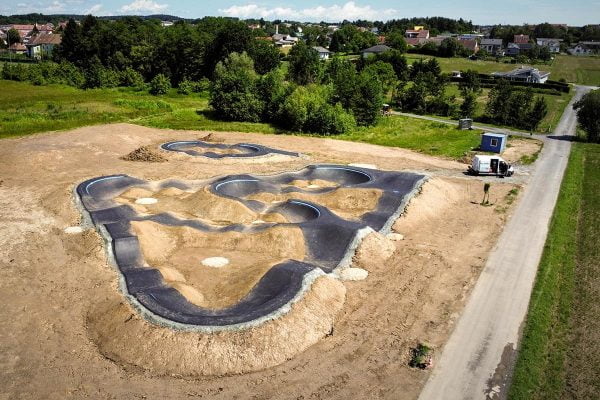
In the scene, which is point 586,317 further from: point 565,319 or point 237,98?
point 237,98

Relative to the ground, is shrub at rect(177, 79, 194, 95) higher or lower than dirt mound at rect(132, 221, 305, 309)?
higher

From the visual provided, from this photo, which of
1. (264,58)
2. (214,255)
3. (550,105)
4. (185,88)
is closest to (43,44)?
(185,88)

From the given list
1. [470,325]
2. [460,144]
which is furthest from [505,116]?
[470,325]

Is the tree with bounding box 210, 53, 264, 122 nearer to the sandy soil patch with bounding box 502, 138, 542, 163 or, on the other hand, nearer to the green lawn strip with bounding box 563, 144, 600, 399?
the sandy soil patch with bounding box 502, 138, 542, 163

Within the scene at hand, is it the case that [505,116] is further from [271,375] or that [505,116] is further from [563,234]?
[271,375]

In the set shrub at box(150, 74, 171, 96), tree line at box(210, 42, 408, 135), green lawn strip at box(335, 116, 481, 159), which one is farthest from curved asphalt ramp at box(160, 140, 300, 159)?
shrub at box(150, 74, 171, 96)
